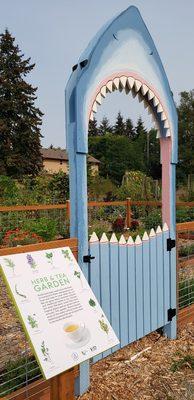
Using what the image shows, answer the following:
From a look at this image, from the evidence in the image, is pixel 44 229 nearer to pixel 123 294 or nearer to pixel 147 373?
pixel 123 294

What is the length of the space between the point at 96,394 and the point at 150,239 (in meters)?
1.46

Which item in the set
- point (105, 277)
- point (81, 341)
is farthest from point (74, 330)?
point (105, 277)

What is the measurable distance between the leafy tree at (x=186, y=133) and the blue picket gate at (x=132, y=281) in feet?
155

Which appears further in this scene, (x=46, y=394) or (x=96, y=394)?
(x=96, y=394)

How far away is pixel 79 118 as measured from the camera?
3182 millimetres

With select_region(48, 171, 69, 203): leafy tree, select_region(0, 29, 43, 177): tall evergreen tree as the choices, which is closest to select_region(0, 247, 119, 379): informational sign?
select_region(48, 171, 69, 203): leafy tree

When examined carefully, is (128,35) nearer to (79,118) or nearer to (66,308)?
(79,118)

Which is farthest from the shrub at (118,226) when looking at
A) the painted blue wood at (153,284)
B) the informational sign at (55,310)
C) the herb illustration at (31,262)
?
the herb illustration at (31,262)

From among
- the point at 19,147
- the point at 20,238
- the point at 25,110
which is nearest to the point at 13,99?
the point at 25,110

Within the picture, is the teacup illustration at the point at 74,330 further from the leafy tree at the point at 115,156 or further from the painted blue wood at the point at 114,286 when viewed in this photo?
the leafy tree at the point at 115,156

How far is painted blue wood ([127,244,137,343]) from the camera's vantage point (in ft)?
12.3

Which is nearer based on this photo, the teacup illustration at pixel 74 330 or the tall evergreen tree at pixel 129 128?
the teacup illustration at pixel 74 330

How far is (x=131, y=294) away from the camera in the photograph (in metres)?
3.78

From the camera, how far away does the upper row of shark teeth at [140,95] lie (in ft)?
11.3
